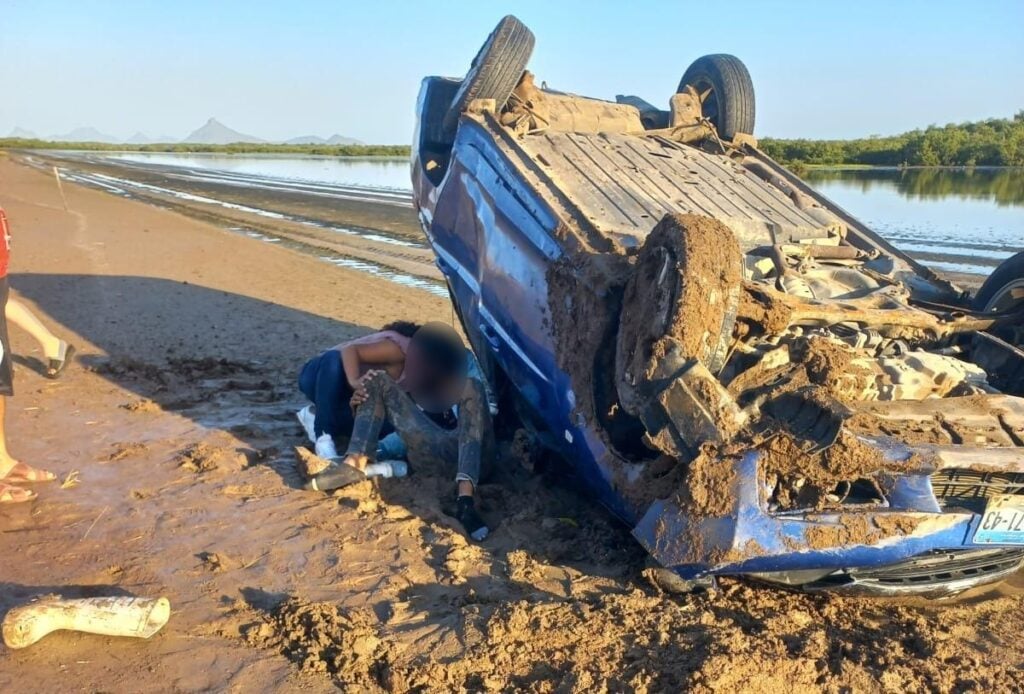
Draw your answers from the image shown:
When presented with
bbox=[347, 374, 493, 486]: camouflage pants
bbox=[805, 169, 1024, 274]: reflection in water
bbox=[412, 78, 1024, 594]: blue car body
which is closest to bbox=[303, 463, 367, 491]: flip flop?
bbox=[347, 374, 493, 486]: camouflage pants

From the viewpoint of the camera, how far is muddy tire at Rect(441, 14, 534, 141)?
5062mm

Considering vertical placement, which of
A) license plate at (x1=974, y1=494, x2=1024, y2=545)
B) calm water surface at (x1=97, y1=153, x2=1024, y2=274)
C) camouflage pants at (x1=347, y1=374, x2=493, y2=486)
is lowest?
calm water surface at (x1=97, y1=153, x2=1024, y2=274)

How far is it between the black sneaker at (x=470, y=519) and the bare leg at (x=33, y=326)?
363cm

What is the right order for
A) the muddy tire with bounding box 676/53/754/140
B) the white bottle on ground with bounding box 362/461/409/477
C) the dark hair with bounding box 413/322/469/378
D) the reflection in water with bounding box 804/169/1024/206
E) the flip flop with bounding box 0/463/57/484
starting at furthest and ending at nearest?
the reflection in water with bounding box 804/169/1024/206 < the muddy tire with bounding box 676/53/754/140 < the dark hair with bounding box 413/322/469/378 < the white bottle on ground with bounding box 362/461/409/477 < the flip flop with bounding box 0/463/57/484

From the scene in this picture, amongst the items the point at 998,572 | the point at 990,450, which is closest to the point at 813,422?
the point at 990,450

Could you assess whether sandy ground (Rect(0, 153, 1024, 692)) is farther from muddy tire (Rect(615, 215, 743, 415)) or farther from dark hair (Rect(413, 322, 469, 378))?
muddy tire (Rect(615, 215, 743, 415))

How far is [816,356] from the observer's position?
3.21 m

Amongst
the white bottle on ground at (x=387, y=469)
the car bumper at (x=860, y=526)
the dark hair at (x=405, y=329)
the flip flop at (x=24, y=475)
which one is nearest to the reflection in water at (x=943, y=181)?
the dark hair at (x=405, y=329)

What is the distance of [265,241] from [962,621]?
13.8m

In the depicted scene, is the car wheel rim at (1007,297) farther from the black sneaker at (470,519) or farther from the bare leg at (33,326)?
the bare leg at (33,326)

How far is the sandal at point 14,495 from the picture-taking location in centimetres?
411

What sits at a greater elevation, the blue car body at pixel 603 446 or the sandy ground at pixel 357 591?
the blue car body at pixel 603 446

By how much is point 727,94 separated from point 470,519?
3.55m

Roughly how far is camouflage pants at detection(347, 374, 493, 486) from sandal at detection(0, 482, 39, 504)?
1544 mm
